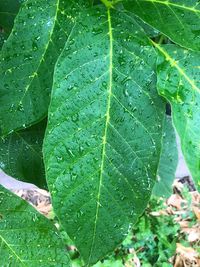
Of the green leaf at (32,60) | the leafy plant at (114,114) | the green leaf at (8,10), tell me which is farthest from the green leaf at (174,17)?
the green leaf at (8,10)

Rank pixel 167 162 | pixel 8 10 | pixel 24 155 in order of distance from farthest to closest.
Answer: pixel 167 162 < pixel 24 155 < pixel 8 10

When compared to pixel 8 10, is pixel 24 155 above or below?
below

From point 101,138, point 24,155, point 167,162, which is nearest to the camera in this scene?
point 101,138

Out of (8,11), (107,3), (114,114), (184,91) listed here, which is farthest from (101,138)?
(8,11)

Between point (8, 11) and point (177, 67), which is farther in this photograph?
point (8, 11)

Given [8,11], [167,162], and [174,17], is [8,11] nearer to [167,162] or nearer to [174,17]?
[174,17]

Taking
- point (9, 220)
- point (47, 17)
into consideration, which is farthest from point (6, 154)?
point (47, 17)

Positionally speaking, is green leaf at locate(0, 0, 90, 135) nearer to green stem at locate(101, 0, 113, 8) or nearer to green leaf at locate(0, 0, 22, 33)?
green stem at locate(101, 0, 113, 8)

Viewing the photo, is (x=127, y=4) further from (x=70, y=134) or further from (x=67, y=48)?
(x=70, y=134)
